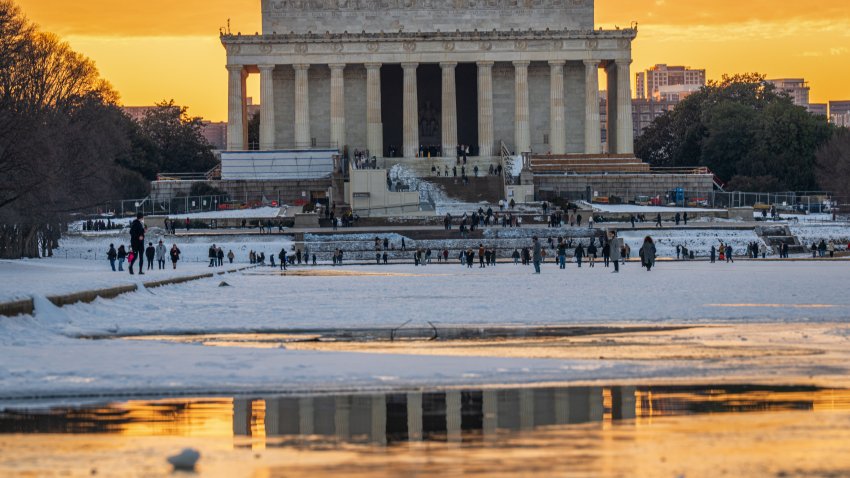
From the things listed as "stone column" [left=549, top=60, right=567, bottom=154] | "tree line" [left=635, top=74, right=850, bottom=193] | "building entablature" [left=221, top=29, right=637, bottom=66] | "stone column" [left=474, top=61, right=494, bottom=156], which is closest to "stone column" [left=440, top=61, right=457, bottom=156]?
"building entablature" [left=221, top=29, right=637, bottom=66]

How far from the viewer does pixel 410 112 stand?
12119 centimetres

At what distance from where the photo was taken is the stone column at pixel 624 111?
121m

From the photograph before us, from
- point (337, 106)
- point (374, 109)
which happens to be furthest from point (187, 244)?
point (374, 109)

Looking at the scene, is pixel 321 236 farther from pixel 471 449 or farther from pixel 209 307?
pixel 471 449

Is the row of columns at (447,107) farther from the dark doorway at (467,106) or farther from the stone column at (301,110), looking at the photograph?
the dark doorway at (467,106)

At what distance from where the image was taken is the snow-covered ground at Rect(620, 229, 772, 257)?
78.6 meters

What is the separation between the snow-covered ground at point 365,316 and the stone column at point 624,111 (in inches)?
2512

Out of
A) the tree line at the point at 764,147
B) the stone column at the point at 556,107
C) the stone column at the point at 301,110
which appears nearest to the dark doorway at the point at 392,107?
the stone column at the point at 301,110

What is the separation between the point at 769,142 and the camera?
130 metres

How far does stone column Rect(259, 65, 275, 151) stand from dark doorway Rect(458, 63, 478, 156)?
58.2 feet

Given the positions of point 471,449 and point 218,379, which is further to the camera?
point 218,379

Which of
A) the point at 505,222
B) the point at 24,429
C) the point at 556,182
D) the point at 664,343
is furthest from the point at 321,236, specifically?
the point at 24,429

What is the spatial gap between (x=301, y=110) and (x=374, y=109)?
599 cm

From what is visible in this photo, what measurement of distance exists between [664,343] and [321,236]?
58.1 metres
